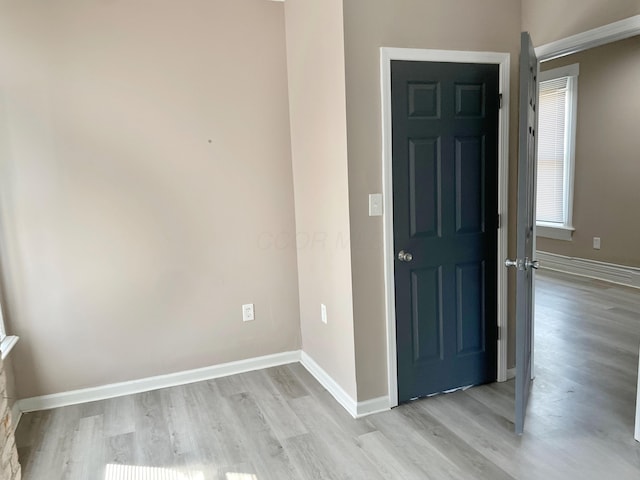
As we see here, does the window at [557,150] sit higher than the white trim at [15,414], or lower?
higher

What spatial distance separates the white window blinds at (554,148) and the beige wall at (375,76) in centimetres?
364

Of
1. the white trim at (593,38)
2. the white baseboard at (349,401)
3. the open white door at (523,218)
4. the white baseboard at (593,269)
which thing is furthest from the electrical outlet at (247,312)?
the white baseboard at (593,269)

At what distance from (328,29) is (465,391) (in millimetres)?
2277

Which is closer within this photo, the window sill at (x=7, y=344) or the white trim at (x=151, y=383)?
the window sill at (x=7, y=344)

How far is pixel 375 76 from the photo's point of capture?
2590mm

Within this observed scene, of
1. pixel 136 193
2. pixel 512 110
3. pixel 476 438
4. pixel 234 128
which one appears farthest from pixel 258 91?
pixel 476 438

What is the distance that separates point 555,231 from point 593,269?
0.69 meters

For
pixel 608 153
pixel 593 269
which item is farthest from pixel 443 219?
pixel 593 269

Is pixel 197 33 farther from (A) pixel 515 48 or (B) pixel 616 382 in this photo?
(B) pixel 616 382

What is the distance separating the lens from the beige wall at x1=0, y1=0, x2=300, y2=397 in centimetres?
285

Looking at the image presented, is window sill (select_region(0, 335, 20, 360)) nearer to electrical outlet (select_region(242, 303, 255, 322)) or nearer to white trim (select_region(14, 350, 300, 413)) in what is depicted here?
white trim (select_region(14, 350, 300, 413))

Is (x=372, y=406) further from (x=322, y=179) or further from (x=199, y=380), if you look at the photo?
(x=322, y=179)

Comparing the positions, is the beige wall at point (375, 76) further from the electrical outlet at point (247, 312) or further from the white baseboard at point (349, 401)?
the electrical outlet at point (247, 312)

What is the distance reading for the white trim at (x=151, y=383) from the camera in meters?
3.01
